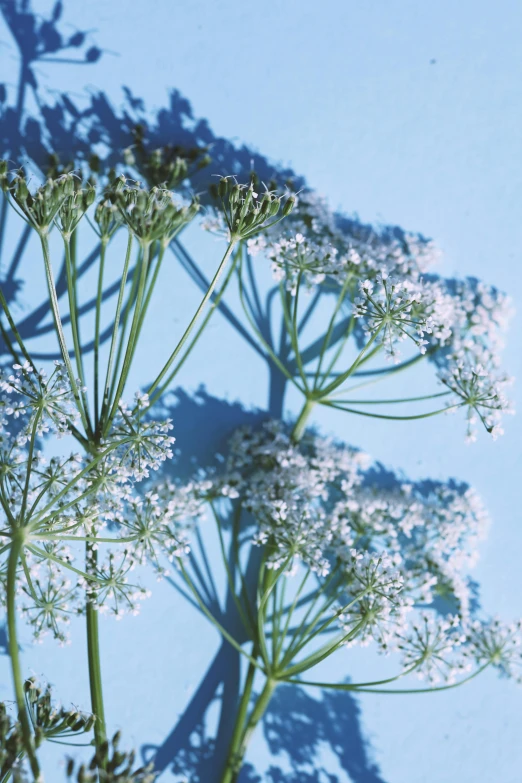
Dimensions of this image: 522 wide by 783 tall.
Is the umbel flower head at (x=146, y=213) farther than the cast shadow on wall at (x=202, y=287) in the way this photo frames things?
No

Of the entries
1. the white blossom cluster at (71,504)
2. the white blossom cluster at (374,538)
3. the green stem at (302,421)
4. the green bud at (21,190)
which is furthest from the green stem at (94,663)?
the green bud at (21,190)

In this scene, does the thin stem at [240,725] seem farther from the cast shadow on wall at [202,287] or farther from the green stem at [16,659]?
the green stem at [16,659]

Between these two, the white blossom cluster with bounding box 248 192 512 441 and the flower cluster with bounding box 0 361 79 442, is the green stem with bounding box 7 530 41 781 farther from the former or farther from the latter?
the white blossom cluster with bounding box 248 192 512 441

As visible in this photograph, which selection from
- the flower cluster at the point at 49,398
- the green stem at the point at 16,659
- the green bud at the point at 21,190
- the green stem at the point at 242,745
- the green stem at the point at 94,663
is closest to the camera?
the green stem at the point at 16,659

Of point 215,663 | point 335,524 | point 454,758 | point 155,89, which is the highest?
point 155,89

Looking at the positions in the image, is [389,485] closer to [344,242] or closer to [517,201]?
[344,242]

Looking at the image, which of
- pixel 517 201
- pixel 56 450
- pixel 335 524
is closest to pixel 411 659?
pixel 335 524

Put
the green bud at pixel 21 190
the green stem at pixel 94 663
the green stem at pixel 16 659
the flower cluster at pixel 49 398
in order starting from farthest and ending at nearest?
the green stem at pixel 94 663 < the flower cluster at pixel 49 398 < the green bud at pixel 21 190 < the green stem at pixel 16 659

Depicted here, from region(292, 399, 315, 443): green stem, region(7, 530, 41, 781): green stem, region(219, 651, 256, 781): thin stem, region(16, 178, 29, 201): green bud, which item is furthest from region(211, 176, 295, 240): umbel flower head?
region(219, 651, 256, 781): thin stem
